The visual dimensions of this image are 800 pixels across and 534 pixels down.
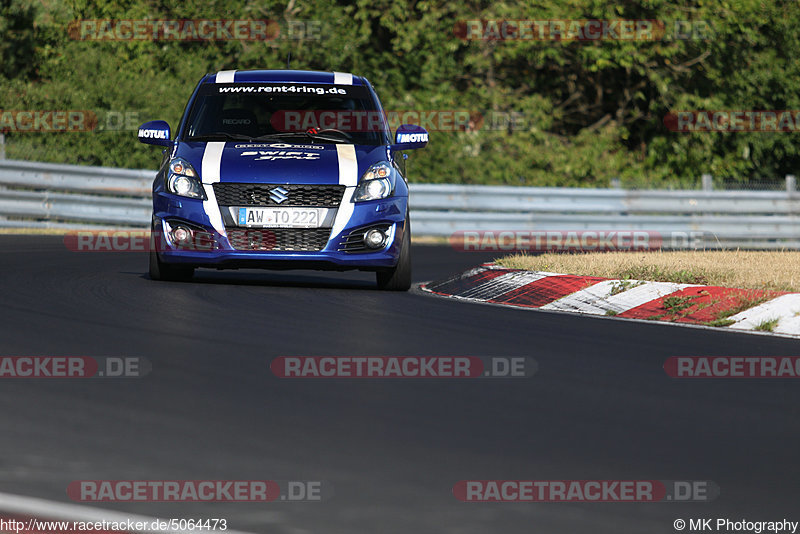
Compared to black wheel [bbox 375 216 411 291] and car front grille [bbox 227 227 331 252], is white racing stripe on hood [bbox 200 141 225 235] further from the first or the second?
black wheel [bbox 375 216 411 291]

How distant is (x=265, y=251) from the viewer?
11156mm

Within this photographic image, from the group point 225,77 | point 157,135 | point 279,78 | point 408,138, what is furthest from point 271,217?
point 225,77

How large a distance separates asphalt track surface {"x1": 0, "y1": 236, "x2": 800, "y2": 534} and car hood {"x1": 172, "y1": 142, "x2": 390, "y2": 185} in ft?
5.28

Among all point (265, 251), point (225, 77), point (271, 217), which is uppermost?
Answer: point (225, 77)

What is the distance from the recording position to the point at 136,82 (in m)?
24.6

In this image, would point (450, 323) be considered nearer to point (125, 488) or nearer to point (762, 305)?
point (762, 305)

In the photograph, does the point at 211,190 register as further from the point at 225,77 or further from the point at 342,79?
the point at 342,79

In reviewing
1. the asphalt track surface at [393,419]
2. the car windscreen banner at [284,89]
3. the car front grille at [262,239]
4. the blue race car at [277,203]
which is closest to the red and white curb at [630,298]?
the asphalt track surface at [393,419]

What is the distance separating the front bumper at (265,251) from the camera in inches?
440

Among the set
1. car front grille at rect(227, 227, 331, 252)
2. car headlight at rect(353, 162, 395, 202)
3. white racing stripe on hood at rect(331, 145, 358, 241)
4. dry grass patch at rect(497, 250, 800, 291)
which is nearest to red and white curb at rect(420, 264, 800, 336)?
dry grass patch at rect(497, 250, 800, 291)

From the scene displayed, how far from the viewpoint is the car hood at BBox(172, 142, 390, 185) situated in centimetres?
1121

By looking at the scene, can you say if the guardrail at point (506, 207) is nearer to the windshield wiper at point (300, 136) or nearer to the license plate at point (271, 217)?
the windshield wiper at point (300, 136)

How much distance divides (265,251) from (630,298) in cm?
281

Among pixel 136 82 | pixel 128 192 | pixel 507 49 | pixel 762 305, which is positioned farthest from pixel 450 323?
pixel 507 49
